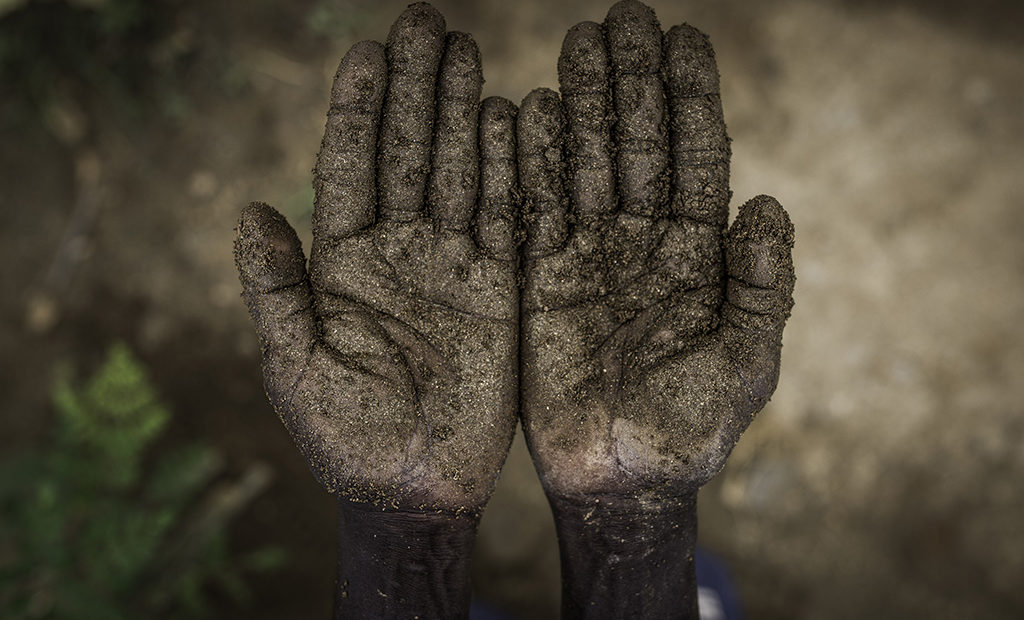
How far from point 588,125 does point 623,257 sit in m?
0.35

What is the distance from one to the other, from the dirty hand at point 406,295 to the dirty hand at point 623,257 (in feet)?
0.30

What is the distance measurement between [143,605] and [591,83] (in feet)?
10.4

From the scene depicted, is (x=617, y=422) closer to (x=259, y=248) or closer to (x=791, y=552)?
(x=259, y=248)

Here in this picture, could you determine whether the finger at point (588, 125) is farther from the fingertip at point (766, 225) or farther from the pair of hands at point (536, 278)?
the fingertip at point (766, 225)

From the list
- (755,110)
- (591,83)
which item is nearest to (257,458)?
(591,83)

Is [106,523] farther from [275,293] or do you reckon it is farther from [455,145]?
[455,145]

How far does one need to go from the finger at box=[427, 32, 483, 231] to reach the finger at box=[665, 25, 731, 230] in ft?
1.68

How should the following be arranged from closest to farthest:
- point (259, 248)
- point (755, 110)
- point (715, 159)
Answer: point (259, 248), point (715, 159), point (755, 110)

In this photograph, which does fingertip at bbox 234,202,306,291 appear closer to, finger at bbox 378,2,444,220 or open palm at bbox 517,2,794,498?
finger at bbox 378,2,444,220

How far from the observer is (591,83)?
1.66m

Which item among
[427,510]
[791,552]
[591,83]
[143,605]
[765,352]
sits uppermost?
[591,83]

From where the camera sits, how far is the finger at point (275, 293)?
1509mm

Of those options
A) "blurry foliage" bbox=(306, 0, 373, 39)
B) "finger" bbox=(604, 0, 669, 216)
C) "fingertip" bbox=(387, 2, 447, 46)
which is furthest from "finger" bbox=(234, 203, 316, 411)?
"blurry foliage" bbox=(306, 0, 373, 39)

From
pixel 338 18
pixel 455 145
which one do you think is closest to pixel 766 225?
pixel 455 145
